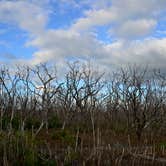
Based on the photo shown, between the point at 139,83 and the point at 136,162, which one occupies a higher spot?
the point at 139,83

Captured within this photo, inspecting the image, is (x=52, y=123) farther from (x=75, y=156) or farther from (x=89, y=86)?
(x=75, y=156)

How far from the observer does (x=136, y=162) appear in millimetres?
8578

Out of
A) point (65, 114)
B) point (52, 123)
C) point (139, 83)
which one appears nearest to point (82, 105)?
point (65, 114)

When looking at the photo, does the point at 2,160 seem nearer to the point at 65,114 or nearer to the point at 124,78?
the point at 65,114

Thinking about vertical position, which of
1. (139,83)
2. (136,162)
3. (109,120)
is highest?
(139,83)

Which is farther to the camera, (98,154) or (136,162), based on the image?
(136,162)

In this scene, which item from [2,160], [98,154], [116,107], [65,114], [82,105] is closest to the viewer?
[2,160]

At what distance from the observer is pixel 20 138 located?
6750 mm

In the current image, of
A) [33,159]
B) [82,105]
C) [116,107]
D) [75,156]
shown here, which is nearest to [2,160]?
[33,159]

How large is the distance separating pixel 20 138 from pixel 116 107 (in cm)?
2641

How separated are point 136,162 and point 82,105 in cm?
1852

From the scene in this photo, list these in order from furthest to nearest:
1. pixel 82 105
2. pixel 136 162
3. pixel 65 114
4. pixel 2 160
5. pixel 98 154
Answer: pixel 82 105 < pixel 65 114 < pixel 136 162 < pixel 98 154 < pixel 2 160

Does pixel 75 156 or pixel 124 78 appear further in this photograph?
pixel 124 78

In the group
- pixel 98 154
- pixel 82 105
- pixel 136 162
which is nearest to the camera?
pixel 98 154
